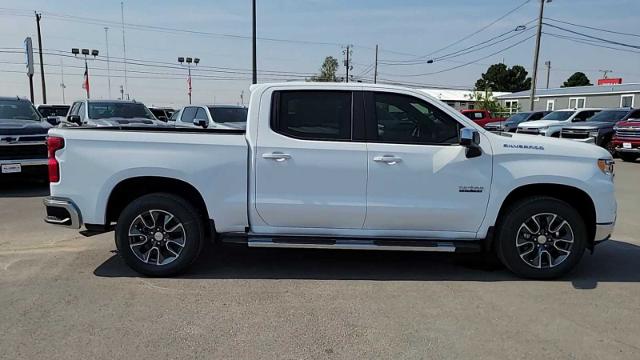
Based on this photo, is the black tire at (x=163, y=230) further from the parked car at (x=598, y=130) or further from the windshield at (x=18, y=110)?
the parked car at (x=598, y=130)

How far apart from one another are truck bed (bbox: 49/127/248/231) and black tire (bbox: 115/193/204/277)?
23 centimetres

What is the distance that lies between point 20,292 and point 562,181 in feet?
16.8

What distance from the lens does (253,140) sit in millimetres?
4973

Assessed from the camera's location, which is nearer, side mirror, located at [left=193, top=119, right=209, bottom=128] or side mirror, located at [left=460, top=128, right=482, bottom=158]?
side mirror, located at [left=460, top=128, right=482, bottom=158]

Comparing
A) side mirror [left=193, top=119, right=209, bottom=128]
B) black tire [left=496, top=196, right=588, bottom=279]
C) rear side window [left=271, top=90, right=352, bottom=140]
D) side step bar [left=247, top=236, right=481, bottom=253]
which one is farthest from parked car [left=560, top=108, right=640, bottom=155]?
rear side window [left=271, top=90, right=352, bottom=140]

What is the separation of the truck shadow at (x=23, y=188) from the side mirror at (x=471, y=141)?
8.16 metres

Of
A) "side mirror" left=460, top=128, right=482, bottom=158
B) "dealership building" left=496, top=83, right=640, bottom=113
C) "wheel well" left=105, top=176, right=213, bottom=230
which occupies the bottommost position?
"wheel well" left=105, top=176, right=213, bottom=230

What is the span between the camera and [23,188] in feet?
34.8

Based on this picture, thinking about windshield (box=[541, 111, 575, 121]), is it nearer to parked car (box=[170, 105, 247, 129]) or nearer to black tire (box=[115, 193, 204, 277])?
parked car (box=[170, 105, 247, 129])

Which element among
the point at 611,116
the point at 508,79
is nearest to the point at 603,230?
the point at 611,116

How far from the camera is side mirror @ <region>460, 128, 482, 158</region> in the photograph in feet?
15.6

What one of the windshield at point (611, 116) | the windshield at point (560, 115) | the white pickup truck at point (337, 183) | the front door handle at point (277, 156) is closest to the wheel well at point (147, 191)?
the white pickup truck at point (337, 183)

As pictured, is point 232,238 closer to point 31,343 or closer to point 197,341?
point 197,341

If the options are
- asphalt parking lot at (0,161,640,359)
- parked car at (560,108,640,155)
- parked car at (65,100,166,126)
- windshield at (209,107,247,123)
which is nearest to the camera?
asphalt parking lot at (0,161,640,359)
